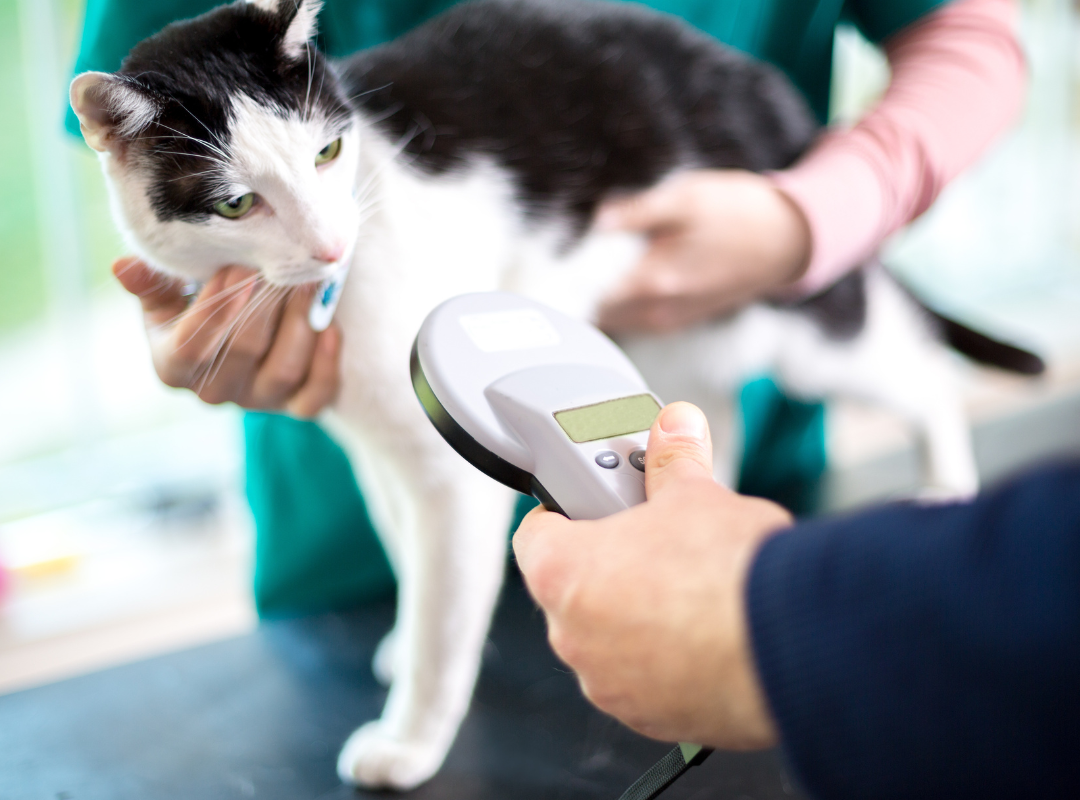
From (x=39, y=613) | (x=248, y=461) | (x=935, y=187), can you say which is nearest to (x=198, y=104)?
(x=248, y=461)

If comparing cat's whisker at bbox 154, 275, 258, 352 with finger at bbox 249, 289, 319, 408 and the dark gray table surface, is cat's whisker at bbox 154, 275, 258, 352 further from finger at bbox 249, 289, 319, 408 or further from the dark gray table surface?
the dark gray table surface

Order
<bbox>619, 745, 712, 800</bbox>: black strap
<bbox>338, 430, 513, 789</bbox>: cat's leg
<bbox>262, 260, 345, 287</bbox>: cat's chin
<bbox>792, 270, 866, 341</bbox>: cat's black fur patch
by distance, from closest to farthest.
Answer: <bbox>619, 745, 712, 800</bbox>: black strap → <bbox>262, 260, 345, 287</bbox>: cat's chin → <bbox>338, 430, 513, 789</bbox>: cat's leg → <bbox>792, 270, 866, 341</bbox>: cat's black fur patch

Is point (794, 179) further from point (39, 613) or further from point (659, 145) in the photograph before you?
point (39, 613)

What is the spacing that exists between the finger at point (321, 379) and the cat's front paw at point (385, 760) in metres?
0.22

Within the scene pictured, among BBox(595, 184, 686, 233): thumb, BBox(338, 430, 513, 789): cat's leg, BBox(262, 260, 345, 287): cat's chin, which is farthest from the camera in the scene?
BBox(595, 184, 686, 233): thumb

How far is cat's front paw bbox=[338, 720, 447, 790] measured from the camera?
51 centimetres

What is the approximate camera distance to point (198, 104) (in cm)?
38

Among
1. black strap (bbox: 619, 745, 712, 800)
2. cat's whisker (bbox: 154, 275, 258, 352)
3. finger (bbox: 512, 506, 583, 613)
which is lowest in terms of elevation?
black strap (bbox: 619, 745, 712, 800)

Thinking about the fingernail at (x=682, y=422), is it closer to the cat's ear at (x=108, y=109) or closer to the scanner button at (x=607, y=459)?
the scanner button at (x=607, y=459)

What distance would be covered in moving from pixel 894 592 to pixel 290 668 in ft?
1.69

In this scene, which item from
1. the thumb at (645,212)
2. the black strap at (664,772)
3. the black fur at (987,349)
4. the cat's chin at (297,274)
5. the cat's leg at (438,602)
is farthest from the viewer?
the black fur at (987,349)

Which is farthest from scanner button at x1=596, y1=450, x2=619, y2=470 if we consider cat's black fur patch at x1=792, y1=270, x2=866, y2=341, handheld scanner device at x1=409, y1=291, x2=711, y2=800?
cat's black fur patch at x1=792, y1=270, x2=866, y2=341

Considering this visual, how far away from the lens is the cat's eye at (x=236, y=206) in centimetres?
40

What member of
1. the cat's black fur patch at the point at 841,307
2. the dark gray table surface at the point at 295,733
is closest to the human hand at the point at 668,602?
the dark gray table surface at the point at 295,733
